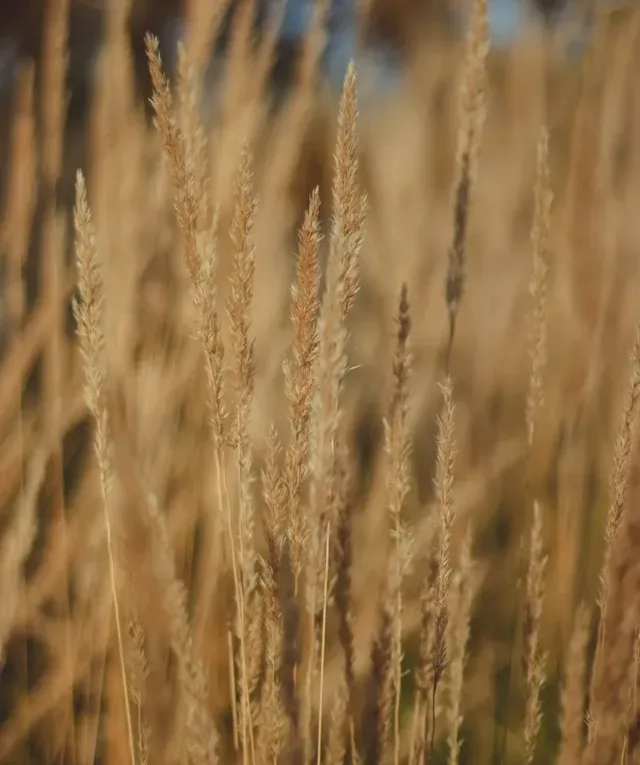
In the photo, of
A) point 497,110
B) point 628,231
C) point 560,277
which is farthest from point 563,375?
point 497,110

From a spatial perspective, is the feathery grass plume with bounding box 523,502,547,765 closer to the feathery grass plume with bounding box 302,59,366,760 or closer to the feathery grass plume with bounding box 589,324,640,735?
the feathery grass plume with bounding box 589,324,640,735

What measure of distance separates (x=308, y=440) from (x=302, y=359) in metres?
0.08

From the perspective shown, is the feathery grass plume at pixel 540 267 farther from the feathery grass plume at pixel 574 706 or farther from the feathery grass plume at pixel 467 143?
the feathery grass plume at pixel 574 706

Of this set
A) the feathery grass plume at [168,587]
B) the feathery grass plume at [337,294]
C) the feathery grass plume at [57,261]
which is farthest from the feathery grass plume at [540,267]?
the feathery grass plume at [57,261]

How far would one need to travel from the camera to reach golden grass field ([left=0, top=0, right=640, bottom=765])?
24.5 inches

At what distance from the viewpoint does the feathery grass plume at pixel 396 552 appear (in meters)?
0.68

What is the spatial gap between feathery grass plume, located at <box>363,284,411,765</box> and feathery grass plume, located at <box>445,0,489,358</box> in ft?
0.46

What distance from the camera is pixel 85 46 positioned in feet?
10.6

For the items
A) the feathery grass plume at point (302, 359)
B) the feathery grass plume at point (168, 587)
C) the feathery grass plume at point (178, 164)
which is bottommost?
the feathery grass plume at point (168, 587)

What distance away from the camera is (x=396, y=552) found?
709 millimetres

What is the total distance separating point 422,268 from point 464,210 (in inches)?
22.4

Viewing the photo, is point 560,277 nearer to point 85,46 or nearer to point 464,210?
point 464,210

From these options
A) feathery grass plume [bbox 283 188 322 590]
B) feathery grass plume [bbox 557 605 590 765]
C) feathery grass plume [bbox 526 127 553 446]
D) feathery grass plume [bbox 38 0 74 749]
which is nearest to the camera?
feathery grass plume [bbox 283 188 322 590]

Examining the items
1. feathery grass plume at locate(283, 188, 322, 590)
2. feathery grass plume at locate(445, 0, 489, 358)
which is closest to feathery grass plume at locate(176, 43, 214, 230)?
feathery grass plume at locate(283, 188, 322, 590)
